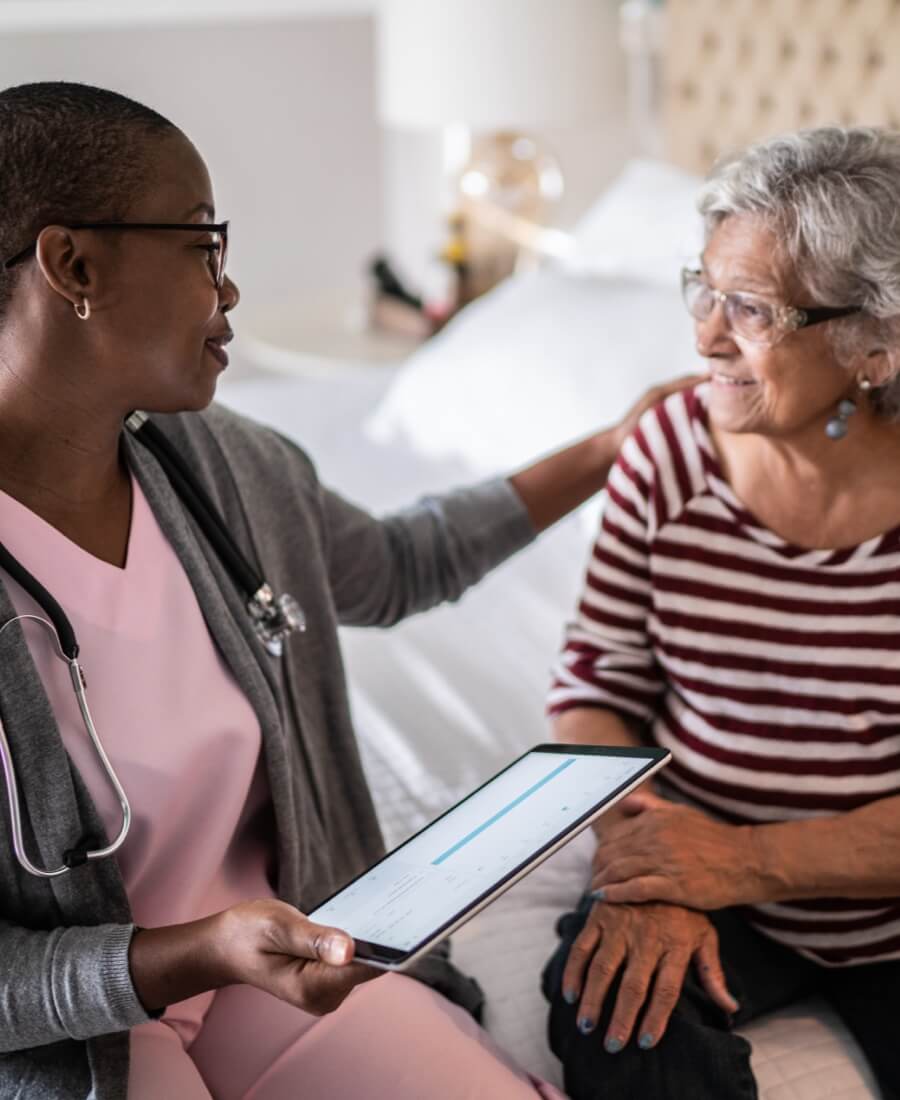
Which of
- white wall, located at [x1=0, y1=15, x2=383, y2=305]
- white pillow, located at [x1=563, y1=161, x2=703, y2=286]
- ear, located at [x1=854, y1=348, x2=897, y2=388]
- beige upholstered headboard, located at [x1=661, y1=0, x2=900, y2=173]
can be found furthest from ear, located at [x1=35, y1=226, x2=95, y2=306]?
white wall, located at [x1=0, y1=15, x2=383, y2=305]

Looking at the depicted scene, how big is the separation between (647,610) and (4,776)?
62cm

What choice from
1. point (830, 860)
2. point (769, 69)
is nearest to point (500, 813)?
point (830, 860)

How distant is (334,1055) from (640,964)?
0.26 metres

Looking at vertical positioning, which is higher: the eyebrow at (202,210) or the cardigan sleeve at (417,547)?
the eyebrow at (202,210)

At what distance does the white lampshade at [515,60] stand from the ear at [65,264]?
6.44ft

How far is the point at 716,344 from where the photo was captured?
1.24m

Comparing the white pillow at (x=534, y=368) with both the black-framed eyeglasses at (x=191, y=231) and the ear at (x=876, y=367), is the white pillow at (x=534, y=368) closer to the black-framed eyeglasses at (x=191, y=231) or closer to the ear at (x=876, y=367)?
the ear at (x=876, y=367)

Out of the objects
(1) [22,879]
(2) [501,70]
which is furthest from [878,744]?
(2) [501,70]

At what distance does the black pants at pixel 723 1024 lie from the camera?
1.06 metres

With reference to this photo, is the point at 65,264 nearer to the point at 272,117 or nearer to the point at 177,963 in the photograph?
the point at 177,963

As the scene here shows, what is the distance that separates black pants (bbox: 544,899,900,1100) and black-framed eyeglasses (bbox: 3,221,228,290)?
63 cm

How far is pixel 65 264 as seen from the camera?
980mm

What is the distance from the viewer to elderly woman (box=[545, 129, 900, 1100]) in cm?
112

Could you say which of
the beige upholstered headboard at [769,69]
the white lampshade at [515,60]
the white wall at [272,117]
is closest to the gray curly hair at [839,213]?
the beige upholstered headboard at [769,69]
